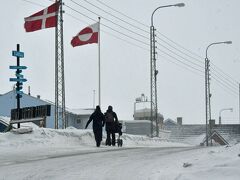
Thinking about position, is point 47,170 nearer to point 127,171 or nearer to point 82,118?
point 127,171

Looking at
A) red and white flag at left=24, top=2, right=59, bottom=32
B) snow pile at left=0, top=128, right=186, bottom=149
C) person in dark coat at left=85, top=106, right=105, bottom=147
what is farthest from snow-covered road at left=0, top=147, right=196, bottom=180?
red and white flag at left=24, top=2, right=59, bottom=32

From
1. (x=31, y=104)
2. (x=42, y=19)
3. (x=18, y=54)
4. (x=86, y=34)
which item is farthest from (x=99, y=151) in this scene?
(x=31, y=104)

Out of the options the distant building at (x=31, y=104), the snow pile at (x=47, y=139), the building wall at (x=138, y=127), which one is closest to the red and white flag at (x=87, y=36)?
the snow pile at (x=47, y=139)

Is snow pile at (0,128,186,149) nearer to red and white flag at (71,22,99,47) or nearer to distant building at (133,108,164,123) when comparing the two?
red and white flag at (71,22,99,47)

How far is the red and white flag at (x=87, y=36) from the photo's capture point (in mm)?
31430

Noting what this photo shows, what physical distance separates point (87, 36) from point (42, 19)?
501 centimetres

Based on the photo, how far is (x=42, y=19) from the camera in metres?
27.3

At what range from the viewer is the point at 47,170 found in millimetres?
10188

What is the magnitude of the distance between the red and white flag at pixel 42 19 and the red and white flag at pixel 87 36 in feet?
14.2

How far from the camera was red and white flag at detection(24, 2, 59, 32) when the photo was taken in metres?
27.0

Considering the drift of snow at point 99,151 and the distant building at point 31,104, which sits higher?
the distant building at point 31,104

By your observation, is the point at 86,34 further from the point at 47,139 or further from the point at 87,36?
the point at 47,139

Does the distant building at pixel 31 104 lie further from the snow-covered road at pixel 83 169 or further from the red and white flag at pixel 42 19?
the snow-covered road at pixel 83 169

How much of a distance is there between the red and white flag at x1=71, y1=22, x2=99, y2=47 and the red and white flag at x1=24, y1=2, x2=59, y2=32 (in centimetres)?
433
